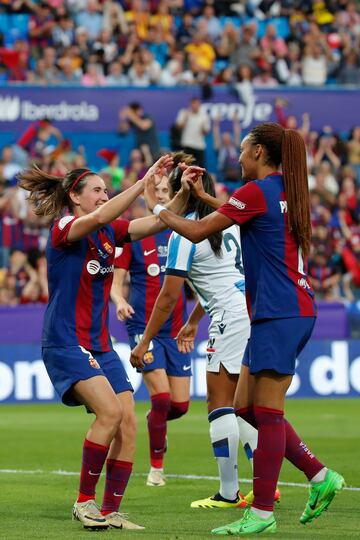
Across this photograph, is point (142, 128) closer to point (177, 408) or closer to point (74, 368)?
point (177, 408)

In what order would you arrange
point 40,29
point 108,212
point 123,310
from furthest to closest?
1. point 40,29
2. point 123,310
3. point 108,212

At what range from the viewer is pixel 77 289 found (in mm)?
7582

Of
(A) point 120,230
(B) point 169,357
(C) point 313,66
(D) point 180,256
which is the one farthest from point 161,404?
(C) point 313,66

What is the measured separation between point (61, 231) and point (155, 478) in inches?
128

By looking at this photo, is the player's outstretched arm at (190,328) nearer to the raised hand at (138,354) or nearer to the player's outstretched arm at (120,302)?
the player's outstretched arm at (120,302)

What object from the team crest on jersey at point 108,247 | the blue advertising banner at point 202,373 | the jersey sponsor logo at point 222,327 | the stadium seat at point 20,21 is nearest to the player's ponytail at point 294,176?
the team crest on jersey at point 108,247

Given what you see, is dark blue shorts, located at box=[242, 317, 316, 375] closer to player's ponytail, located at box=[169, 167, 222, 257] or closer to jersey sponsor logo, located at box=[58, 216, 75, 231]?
jersey sponsor logo, located at box=[58, 216, 75, 231]

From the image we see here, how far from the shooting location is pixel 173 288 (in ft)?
27.4

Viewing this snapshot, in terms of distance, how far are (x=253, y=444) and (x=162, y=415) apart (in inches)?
60.1

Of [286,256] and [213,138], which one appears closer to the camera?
[286,256]

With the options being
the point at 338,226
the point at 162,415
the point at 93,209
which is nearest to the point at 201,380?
the point at 338,226

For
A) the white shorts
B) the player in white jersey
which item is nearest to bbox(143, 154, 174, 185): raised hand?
the player in white jersey

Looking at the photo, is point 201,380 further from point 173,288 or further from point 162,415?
point 173,288

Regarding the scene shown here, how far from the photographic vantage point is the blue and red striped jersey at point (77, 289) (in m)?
7.55
